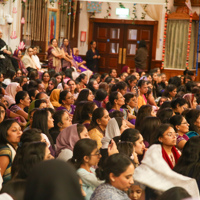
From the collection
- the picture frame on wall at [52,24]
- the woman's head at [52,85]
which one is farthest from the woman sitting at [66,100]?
the picture frame on wall at [52,24]

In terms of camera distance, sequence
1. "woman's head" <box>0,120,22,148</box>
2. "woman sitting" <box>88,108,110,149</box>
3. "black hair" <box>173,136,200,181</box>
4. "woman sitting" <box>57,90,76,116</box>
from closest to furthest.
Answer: "black hair" <box>173,136,200,181</box> < "woman's head" <box>0,120,22,148</box> < "woman sitting" <box>88,108,110,149</box> < "woman sitting" <box>57,90,76,116</box>

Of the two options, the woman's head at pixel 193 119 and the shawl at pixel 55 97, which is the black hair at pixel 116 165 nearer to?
the woman's head at pixel 193 119

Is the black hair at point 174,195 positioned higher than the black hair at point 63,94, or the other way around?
the black hair at point 174,195

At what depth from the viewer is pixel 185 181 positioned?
302cm

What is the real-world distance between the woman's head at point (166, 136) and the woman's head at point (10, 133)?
1201 millimetres

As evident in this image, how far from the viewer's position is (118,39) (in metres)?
15.4

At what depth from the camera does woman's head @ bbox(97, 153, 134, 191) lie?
8.62 feet

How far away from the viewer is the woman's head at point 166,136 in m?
3.78

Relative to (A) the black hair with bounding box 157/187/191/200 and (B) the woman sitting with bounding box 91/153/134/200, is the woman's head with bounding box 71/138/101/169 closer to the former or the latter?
(B) the woman sitting with bounding box 91/153/134/200

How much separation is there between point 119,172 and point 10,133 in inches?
54.5

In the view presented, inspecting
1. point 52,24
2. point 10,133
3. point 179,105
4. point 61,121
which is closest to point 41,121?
point 61,121

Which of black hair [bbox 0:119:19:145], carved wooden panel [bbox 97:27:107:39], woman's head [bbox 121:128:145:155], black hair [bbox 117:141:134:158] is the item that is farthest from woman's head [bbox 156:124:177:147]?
carved wooden panel [bbox 97:27:107:39]

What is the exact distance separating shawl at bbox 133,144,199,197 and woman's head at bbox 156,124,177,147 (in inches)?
17.8

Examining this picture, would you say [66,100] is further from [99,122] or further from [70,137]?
[70,137]
